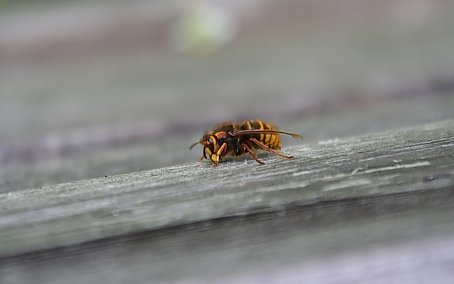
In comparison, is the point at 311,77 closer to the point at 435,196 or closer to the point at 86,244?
the point at 435,196

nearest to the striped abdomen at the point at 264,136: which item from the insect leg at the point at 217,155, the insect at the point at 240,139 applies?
the insect at the point at 240,139

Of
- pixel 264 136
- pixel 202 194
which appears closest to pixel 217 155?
pixel 264 136

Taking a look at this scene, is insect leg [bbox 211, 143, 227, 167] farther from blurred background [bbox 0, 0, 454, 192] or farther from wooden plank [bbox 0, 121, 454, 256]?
wooden plank [bbox 0, 121, 454, 256]

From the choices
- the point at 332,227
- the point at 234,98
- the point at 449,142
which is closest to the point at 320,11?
the point at 234,98

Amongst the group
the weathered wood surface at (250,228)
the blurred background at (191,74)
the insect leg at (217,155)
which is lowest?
the weathered wood surface at (250,228)

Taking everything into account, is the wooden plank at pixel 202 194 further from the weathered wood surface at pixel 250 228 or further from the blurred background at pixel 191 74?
the blurred background at pixel 191 74

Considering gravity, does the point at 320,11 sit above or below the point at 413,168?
above

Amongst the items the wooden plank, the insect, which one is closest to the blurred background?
the insect
